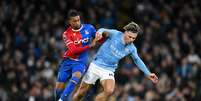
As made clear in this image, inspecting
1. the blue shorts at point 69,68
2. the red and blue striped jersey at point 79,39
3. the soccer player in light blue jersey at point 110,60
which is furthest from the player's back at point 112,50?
the blue shorts at point 69,68

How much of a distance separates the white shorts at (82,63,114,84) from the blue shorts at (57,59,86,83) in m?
0.29

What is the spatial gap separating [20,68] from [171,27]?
6468mm

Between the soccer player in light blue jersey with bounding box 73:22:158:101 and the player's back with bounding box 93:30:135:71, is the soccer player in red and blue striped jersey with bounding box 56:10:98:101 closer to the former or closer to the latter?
the soccer player in light blue jersey with bounding box 73:22:158:101

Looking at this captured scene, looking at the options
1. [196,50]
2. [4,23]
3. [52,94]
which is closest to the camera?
[52,94]

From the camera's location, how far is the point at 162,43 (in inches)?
1233

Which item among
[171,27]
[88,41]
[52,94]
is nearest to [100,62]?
[88,41]

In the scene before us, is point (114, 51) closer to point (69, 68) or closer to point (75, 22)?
point (75, 22)

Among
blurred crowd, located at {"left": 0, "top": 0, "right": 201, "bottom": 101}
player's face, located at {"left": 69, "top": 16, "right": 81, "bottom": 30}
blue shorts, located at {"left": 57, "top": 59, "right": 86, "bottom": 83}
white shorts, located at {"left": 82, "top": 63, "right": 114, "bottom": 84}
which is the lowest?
white shorts, located at {"left": 82, "top": 63, "right": 114, "bottom": 84}

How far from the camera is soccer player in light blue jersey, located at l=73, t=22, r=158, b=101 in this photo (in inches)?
779

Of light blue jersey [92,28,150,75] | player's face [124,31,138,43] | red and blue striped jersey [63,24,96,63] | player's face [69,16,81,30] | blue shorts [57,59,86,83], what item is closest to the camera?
player's face [124,31,138,43]

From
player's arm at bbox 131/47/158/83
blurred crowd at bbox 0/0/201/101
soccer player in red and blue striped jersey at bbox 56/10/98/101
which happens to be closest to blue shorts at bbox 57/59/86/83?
soccer player in red and blue striped jersey at bbox 56/10/98/101

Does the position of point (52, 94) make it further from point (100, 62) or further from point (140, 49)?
point (100, 62)

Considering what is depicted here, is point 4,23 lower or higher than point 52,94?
higher

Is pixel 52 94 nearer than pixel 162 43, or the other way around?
pixel 52 94
